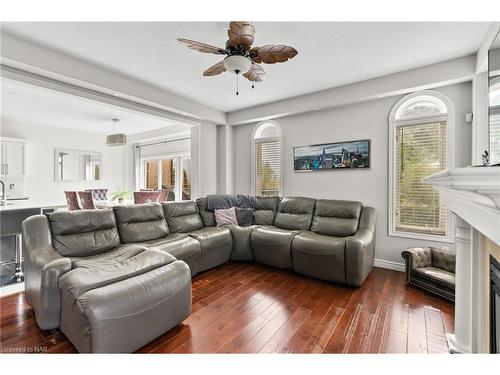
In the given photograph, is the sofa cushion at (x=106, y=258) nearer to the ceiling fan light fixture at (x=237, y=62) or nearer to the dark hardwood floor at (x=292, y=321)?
the dark hardwood floor at (x=292, y=321)

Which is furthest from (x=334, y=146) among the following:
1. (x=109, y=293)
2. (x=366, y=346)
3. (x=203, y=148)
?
(x=109, y=293)

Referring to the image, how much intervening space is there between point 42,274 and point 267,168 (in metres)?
3.64

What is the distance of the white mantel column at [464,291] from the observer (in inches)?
64.1

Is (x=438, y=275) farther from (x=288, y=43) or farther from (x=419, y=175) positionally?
(x=288, y=43)

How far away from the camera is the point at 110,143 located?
5.11 m

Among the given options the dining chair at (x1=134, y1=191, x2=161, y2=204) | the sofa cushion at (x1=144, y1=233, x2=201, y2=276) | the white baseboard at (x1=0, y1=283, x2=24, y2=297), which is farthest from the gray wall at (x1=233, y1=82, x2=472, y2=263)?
the white baseboard at (x1=0, y1=283, x2=24, y2=297)

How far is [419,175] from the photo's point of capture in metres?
3.19

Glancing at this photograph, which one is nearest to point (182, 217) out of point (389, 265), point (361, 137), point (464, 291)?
point (361, 137)

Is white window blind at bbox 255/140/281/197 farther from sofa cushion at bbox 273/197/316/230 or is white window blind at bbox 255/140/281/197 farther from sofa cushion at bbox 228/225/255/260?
sofa cushion at bbox 228/225/255/260

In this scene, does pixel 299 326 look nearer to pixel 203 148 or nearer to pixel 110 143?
pixel 203 148

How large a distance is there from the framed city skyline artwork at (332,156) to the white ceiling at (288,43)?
95 cm

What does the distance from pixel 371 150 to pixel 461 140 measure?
996 mm
